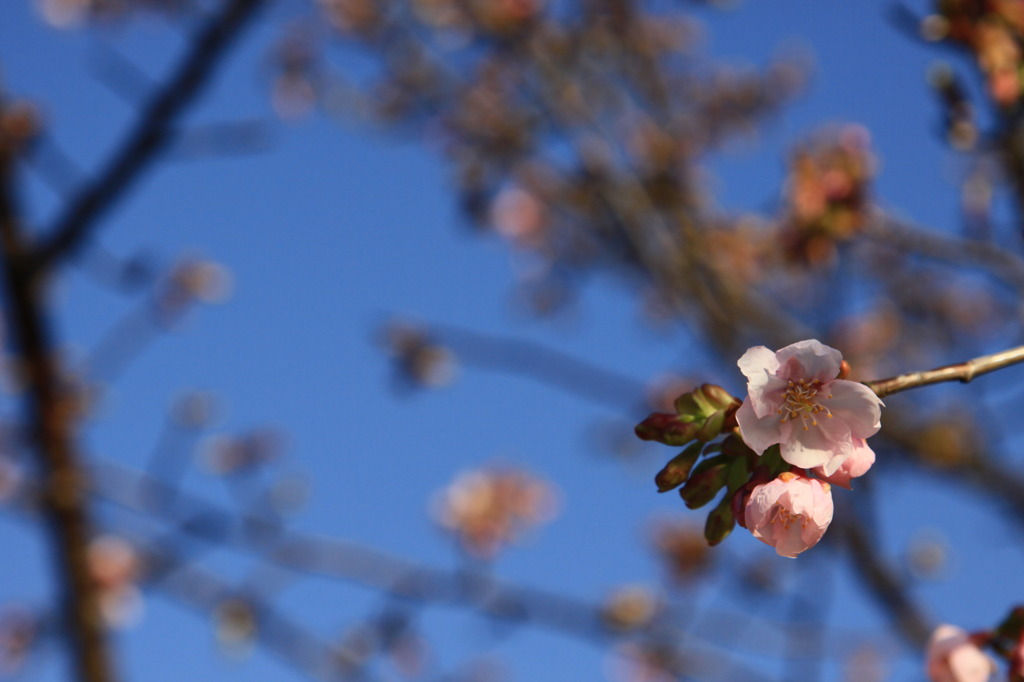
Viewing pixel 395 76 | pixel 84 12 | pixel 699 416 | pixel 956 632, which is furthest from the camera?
pixel 84 12

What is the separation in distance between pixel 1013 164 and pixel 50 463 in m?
3.75

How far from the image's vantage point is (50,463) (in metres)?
3.60

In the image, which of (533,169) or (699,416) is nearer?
(699,416)

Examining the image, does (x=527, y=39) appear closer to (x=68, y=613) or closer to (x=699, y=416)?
(x=68, y=613)

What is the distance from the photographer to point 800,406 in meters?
1.08

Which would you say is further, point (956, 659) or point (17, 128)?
point (17, 128)

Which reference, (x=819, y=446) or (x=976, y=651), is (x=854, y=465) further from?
(x=976, y=651)

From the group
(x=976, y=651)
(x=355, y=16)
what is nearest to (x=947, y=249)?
(x=976, y=651)

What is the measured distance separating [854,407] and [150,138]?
8.88 ft

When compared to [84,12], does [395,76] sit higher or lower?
lower

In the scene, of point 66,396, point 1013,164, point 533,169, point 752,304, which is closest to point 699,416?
point 1013,164

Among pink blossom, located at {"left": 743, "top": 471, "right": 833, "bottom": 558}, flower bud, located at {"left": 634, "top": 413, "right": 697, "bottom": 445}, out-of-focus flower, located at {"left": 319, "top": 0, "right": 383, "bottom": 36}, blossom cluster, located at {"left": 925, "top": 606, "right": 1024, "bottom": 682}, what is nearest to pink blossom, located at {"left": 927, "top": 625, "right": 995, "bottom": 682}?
blossom cluster, located at {"left": 925, "top": 606, "right": 1024, "bottom": 682}

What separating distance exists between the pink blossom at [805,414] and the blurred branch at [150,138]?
2.19 meters

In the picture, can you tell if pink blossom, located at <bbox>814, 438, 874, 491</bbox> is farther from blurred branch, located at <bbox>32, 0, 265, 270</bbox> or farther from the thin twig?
blurred branch, located at <bbox>32, 0, 265, 270</bbox>
